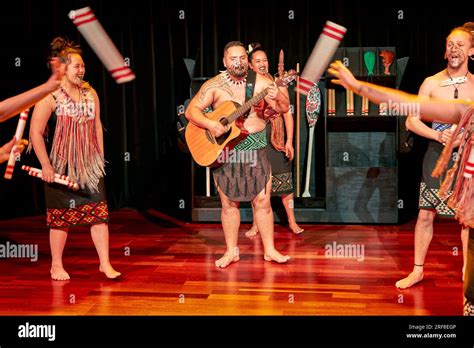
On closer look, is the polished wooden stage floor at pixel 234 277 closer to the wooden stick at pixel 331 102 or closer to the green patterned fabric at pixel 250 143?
the green patterned fabric at pixel 250 143

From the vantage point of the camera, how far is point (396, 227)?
711 centimetres

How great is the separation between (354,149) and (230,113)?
2.47 metres

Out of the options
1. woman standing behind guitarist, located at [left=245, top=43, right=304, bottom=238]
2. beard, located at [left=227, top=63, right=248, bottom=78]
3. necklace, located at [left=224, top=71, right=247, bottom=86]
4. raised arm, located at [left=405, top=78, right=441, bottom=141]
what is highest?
beard, located at [left=227, top=63, right=248, bottom=78]

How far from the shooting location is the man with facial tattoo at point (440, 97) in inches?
182

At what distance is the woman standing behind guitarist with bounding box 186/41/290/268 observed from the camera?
17.5 ft

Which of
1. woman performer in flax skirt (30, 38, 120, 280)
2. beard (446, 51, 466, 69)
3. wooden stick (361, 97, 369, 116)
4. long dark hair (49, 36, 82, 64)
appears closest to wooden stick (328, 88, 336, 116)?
wooden stick (361, 97, 369, 116)

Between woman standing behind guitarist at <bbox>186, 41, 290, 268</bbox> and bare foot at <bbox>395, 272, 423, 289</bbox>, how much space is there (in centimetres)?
98

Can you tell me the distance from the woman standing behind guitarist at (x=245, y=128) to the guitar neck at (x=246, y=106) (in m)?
0.06

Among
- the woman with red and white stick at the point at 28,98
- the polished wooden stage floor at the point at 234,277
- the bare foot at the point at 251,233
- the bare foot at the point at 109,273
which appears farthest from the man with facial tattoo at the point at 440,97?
the woman with red and white stick at the point at 28,98

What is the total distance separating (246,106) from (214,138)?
309 millimetres

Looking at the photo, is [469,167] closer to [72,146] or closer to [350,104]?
[72,146]

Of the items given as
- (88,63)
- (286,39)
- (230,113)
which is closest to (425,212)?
(230,113)

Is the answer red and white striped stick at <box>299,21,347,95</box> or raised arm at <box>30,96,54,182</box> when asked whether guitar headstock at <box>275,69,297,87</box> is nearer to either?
red and white striped stick at <box>299,21,347,95</box>

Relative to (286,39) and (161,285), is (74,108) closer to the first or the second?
(161,285)
